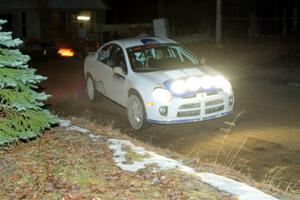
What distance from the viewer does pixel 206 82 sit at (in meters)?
9.80

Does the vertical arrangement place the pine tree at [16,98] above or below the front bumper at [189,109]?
above

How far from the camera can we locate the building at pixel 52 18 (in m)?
35.1

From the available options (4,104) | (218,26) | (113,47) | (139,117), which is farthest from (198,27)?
(4,104)

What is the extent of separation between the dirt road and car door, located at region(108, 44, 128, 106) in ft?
1.49

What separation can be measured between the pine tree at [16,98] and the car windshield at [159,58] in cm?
387

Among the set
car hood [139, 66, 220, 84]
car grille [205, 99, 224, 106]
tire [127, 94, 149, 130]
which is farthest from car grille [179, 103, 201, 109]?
tire [127, 94, 149, 130]

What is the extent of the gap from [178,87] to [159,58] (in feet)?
5.16

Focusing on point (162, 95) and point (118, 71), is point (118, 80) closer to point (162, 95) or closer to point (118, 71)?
point (118, 71)

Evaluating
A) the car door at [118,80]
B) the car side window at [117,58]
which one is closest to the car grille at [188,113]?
the car door at [118,80]

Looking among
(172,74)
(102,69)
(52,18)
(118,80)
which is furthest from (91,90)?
(52,18)

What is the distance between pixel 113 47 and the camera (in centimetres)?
1166

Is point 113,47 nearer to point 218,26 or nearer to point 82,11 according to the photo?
point 218,26

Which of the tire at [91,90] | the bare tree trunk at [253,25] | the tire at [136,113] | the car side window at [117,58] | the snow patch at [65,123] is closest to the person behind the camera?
the snow patch at [65,123]

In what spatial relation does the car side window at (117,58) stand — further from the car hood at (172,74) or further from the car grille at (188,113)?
the car grille at (188,113)
